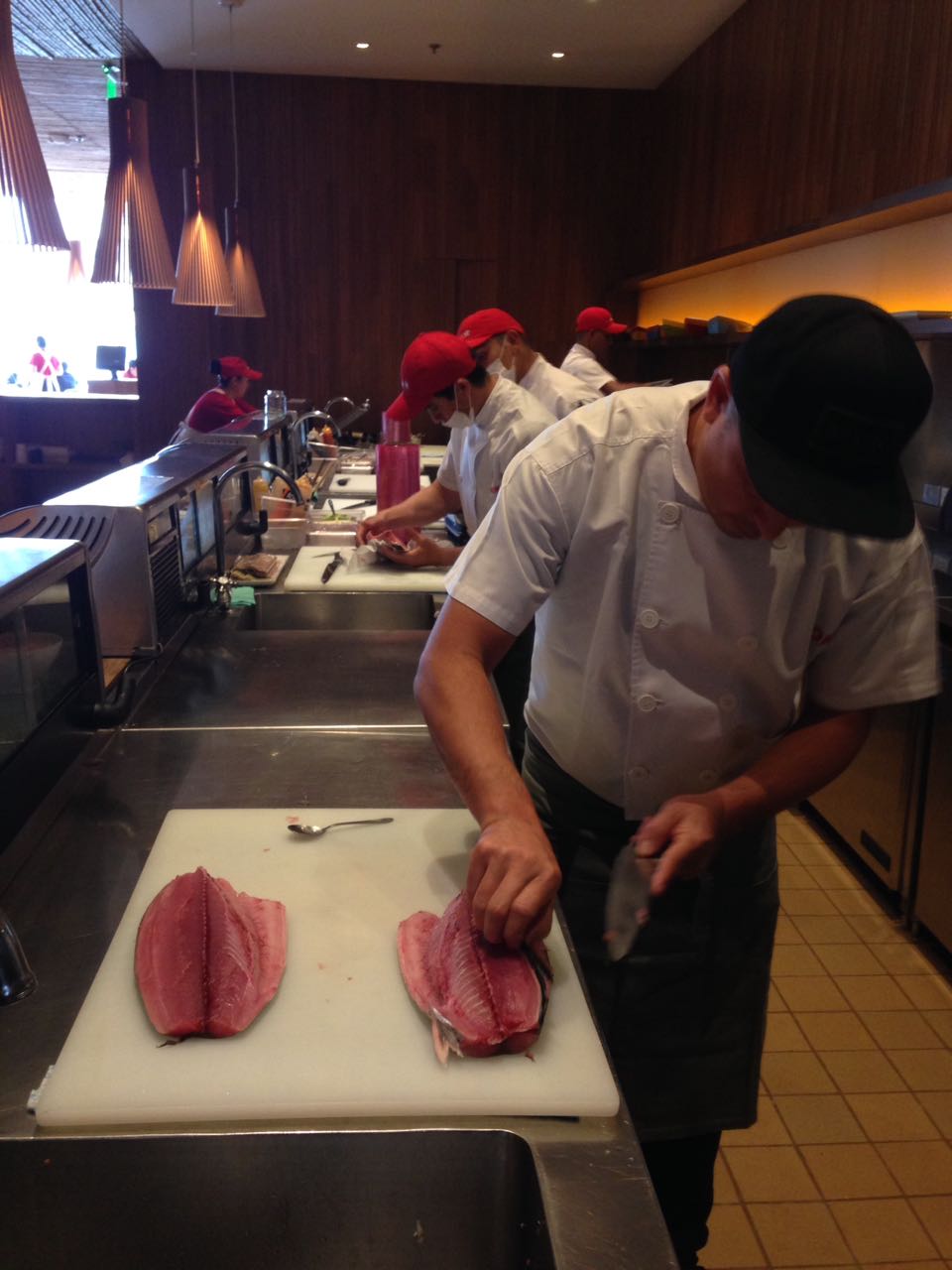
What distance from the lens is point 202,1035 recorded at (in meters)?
1.03

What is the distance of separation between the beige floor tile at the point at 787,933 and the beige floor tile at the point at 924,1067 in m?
0.51

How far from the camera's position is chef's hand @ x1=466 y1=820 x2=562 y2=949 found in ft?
3.54

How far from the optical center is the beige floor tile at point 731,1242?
6.19 feet

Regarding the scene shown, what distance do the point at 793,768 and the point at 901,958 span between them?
1816 mm

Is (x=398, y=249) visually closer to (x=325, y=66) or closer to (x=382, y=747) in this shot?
(x=325, y=66)

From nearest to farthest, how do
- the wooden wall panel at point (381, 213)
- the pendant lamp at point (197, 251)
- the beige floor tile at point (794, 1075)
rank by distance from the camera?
the beige floor tile at point (794, 1075) < the pendant lamp at point (197, 251) < the wooden wall panel at point (381, 213)

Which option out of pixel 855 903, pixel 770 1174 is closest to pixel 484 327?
pixel 855 903

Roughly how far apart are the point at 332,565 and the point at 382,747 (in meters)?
1.50

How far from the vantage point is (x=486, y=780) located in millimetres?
1217

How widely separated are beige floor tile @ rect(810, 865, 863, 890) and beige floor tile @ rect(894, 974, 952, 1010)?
A: 0.49 meters

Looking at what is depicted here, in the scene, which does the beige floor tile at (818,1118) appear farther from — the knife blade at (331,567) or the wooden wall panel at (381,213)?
the wooden wall panel at (381,213)

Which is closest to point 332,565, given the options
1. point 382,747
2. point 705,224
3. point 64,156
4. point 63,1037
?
point 382,747

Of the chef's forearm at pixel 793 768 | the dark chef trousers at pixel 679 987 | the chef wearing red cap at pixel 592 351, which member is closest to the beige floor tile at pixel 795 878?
the dark chef trousers at pixel 679 987

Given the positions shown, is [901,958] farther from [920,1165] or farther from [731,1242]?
[731,1242]
